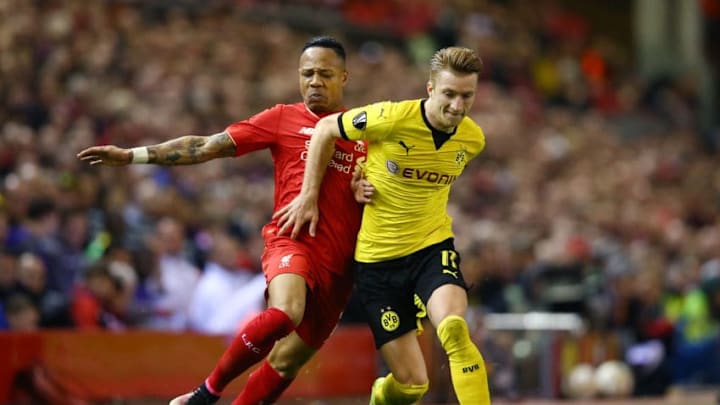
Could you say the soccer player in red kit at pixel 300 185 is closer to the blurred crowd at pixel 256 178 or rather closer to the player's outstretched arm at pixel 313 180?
the player's outstretched arm at pixel 313 180

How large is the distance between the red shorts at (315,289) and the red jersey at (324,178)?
3.2 inches

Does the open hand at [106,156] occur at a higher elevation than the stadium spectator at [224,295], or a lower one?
higher

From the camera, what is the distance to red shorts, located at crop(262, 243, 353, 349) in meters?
7.89

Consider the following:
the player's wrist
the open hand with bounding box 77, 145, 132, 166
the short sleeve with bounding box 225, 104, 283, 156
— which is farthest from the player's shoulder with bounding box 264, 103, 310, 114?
the open hand with bounding box 77, 145, 132, 166

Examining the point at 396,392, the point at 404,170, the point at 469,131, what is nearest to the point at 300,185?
the point at 404,170

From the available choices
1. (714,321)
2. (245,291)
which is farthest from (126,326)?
(714,321)

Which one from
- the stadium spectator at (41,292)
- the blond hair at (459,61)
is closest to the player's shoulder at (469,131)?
the blond hair at (459,61)

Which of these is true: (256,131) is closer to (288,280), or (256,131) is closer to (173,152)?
(173,152)

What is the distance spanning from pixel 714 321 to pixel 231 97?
731cm

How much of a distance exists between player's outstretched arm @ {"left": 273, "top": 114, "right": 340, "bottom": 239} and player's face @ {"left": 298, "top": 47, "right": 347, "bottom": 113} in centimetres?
36

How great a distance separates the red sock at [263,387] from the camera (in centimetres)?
812

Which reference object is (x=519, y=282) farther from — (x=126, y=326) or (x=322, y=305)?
(x=322, y=305)

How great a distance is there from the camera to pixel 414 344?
26.5 ft

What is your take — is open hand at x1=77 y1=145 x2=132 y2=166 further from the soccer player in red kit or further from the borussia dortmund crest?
the borussia dortmund crest
